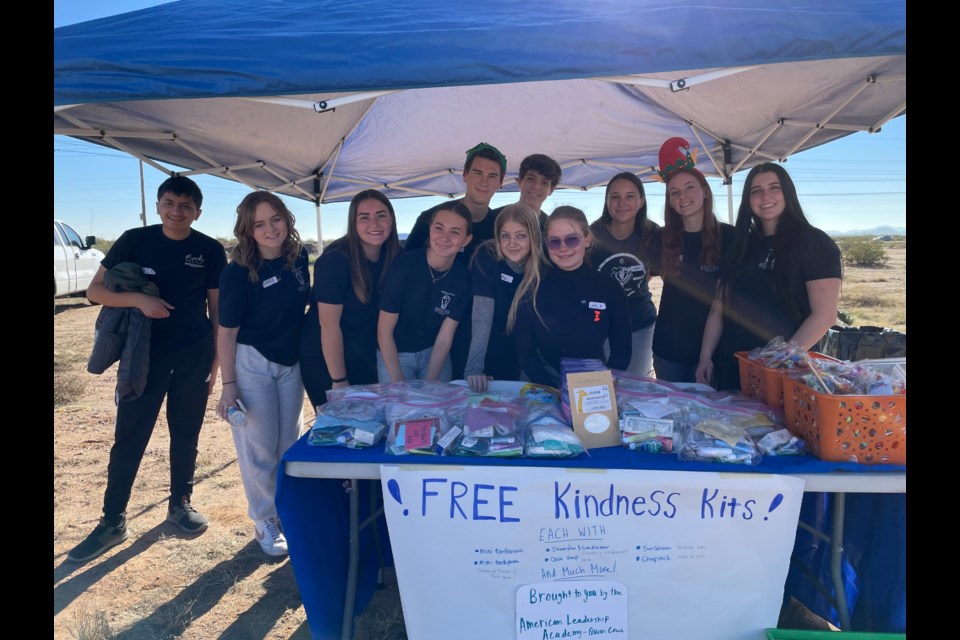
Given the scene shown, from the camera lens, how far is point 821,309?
224 cm

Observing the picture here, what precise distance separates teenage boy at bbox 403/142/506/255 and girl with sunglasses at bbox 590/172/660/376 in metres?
0.60

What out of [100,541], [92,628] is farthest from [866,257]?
[92,628]

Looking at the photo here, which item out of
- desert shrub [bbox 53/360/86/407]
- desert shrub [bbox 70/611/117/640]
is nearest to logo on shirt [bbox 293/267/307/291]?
desert shrub [bbox 70/611/117/640]

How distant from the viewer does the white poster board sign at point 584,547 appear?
1659 mm

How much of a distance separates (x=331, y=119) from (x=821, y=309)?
3141mm

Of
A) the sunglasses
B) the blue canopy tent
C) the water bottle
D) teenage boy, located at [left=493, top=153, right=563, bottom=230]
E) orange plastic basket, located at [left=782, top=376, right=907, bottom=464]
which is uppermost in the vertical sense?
the blue canopy tent

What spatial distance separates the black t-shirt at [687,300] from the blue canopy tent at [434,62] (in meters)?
0.79

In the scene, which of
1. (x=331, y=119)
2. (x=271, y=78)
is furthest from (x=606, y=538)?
(x=331, y=119)

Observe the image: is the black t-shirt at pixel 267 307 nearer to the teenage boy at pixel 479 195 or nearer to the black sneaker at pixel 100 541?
the teenage boy at pixel 479 195

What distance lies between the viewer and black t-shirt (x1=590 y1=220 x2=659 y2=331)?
9.46ft

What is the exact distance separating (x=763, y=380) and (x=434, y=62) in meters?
1.62

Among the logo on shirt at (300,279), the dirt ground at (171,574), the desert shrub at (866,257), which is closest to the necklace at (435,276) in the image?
the logo on shirt at (300,279)

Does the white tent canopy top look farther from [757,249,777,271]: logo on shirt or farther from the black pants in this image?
the black pants
